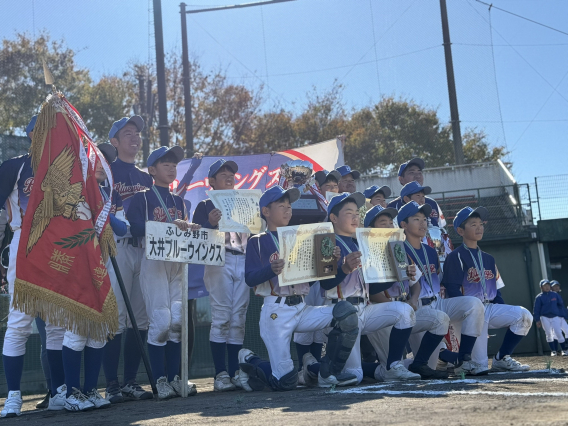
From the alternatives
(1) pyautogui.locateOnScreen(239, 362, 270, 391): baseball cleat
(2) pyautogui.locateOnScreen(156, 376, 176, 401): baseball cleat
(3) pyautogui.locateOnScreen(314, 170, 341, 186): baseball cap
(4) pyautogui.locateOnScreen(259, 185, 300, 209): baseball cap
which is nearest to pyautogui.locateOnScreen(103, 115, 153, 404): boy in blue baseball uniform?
(2) pyautogui.locateOnScreen(156, 376, 176, 401): baseball cleat

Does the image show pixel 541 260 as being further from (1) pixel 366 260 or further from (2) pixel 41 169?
(2) pixel 41 169

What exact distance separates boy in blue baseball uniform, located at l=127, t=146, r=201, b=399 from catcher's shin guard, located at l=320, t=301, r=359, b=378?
4.18ft

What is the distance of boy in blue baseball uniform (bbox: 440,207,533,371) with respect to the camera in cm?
674

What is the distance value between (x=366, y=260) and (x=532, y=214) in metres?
12.2

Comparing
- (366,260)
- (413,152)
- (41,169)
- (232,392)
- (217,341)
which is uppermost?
(413,152)

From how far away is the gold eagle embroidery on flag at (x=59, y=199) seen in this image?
5.48 metres

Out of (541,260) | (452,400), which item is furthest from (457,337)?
(541,260)

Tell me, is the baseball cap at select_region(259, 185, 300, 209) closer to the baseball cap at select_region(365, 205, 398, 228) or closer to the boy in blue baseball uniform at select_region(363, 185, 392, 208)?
the baseball cap at select_region(365, 205, 398, 228)

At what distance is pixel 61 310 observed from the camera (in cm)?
536

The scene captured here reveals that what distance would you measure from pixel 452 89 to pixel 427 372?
16.5 m

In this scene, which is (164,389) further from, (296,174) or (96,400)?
(296,174)

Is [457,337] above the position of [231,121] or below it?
below

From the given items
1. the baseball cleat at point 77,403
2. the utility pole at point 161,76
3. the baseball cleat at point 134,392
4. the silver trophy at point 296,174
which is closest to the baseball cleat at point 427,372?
the silver trophy at point 296,174

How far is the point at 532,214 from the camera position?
1711 cm
